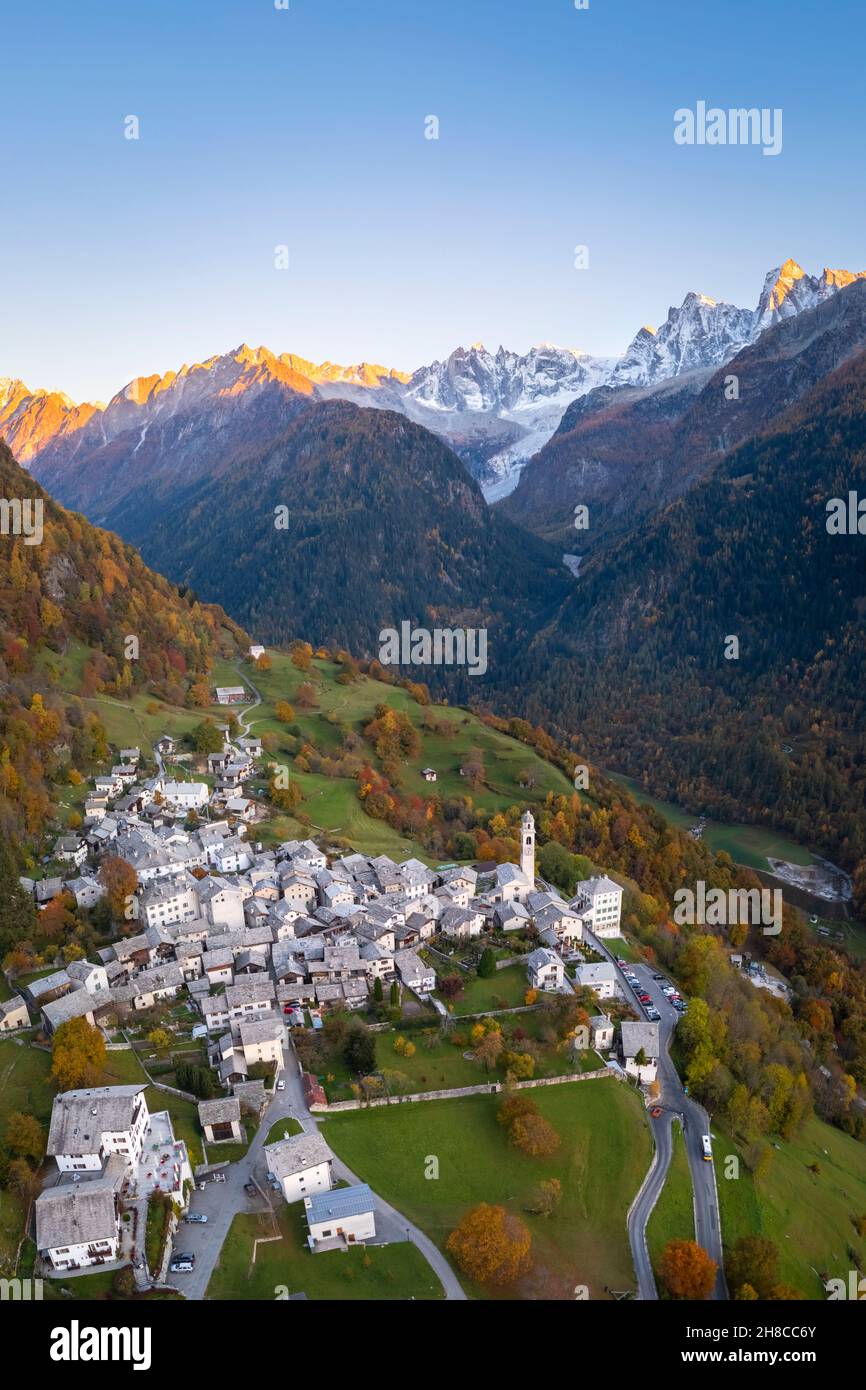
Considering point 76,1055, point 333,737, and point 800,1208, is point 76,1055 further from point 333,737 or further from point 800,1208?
point 333,737

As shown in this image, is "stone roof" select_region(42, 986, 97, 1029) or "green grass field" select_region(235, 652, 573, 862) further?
"green grass field" select_region(235, 652, 573, 862)

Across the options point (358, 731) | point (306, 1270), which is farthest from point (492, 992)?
point (358, 731)

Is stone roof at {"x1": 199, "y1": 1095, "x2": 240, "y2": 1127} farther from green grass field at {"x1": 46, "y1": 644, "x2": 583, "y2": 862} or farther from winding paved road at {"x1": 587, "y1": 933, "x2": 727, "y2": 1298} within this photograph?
green grass field at {"x1": 46, "y1": 644, "x2": 583, "y2": 862}

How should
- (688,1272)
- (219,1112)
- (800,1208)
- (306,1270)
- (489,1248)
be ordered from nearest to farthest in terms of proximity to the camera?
(306,1270)
(489,1248)
(688,1272)
(219,1112)
(800,1208)

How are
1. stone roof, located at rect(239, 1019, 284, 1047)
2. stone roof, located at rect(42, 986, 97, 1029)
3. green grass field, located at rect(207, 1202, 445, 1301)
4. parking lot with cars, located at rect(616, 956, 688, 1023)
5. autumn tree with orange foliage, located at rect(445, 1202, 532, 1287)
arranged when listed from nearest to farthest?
green grass field, located at rect(207, 1202, 445, 1301), autumn tree with orange foliage, located at rect(445, 1202, 532, 1287), stone roof, located at rect(239, 1019, 284, 1047), stone roof, located at rect(42, 986, 97, 1029), parking lot with cars, located at rect(616, 956, 688, 1023)

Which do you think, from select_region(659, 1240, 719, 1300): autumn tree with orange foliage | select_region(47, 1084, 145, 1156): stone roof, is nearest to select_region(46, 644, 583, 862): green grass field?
select_region(47, 1084, 145, 1156): stone roof

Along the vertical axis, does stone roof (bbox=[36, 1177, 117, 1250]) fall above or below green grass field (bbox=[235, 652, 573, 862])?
below

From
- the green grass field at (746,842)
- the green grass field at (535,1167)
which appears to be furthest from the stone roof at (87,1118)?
the green grass field at (746,842)

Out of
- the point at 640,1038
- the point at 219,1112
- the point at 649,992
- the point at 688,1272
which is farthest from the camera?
the point at 649,992
